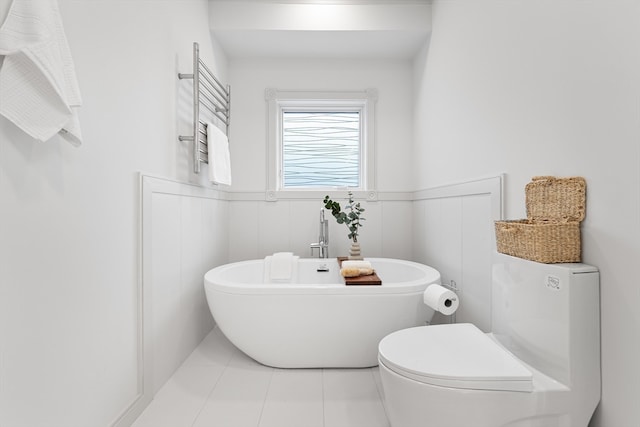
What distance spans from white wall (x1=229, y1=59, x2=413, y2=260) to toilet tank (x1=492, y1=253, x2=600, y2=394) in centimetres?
174

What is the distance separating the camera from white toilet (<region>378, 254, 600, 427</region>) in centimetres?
98

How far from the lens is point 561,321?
3.26 ft

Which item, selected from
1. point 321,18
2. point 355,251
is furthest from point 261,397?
point 321,18

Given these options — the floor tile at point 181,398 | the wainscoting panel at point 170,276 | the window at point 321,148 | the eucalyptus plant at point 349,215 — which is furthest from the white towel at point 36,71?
the window at point 321,148

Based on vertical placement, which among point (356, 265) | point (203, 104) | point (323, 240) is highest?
point (203, 104)

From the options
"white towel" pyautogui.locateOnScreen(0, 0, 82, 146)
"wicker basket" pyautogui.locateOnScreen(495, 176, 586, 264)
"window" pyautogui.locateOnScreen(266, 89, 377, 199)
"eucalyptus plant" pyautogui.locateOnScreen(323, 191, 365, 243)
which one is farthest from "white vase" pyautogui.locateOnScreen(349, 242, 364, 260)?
"white towel" pyautogui.locateOnScreen(0, 0, 82, 146)

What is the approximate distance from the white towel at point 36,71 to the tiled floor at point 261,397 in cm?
130

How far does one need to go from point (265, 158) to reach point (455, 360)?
7.34ft

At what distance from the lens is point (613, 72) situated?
3.06 feet

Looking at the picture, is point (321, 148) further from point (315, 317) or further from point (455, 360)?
point (455, 360)

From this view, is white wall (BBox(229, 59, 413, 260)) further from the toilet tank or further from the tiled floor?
the toilet tank

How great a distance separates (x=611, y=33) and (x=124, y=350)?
2.05 meters

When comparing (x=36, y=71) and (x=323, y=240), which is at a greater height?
(x=36, y=71)

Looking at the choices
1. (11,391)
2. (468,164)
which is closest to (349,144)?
(468,164)
